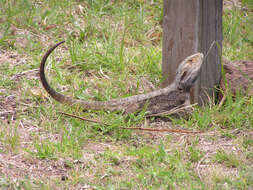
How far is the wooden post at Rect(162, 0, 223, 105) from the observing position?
3857 mm

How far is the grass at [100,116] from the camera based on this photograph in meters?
2.84

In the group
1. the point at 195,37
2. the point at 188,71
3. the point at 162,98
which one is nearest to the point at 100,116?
the point at 162,98

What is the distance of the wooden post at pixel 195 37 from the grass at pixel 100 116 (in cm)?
29

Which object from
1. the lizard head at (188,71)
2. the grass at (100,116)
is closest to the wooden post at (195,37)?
the lizard head at (188,71)

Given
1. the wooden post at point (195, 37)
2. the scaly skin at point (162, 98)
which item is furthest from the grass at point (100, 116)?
the wooden post at point (195, 37)

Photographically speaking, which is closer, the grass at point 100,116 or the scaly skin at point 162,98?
the grass at point 100,116

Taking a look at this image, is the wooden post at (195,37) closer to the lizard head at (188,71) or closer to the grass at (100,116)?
the lizard head at (188,71)

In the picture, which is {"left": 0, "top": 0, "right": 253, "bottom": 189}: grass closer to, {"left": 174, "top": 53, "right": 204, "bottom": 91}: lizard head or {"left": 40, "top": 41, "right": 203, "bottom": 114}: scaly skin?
{"left": 40, "top": 41, "right": 203, "bottom": 114}: scaly skin

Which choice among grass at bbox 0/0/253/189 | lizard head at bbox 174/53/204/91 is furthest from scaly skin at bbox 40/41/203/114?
grass at bbox 0/0/253/189

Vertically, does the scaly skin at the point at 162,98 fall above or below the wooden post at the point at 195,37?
below

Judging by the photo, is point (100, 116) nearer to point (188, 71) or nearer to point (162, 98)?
point (162, 98)

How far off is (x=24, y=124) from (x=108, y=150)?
100 centimetres

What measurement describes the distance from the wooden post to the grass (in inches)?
11.3

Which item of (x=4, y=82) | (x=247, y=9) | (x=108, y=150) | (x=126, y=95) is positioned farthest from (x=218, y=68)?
(x=247, y=9)
